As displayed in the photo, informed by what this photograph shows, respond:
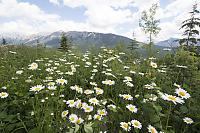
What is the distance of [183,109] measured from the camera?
1506 mm

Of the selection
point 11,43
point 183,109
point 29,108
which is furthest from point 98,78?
point 11,43

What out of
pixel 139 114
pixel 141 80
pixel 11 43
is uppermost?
pixel 11 43

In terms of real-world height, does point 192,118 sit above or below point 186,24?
below

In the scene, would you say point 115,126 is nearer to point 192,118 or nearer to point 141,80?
point 192,118

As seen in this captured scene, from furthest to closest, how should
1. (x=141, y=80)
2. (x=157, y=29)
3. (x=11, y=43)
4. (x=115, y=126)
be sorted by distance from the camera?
(x=157, y=29) → (x=11, y=43) → (x=141, y=80) → (x=115, y=126)

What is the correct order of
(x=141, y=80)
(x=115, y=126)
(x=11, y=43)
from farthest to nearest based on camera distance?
(x=11, y=43)
(x=141, y=80)
(x=115, y=126)

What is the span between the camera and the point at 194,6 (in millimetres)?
12133

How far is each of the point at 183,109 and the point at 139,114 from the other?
62 centimetres

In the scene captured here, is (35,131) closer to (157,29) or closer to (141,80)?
(141,80)

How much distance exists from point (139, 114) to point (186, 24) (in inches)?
618

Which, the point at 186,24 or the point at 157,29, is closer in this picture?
the point at 186,24

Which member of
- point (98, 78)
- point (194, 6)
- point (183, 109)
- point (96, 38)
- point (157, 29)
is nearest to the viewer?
point (183, 109)

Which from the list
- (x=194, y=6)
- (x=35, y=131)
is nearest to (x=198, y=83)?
(x=35, y=131)

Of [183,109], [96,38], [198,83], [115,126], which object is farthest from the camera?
[96,38]
